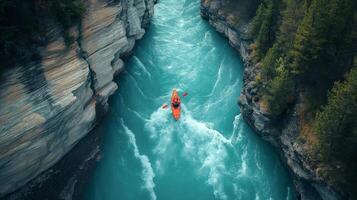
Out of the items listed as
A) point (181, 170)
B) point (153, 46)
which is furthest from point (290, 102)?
point (153, 46)

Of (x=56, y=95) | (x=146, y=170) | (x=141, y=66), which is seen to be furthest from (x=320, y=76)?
(x=141, y=66)

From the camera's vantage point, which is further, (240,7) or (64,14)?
(240,7)

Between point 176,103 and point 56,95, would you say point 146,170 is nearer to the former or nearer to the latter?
point 176,103

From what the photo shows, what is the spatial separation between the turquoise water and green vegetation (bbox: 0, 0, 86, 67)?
14.3 m

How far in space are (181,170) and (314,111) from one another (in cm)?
1503

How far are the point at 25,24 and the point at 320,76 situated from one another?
90.0ft


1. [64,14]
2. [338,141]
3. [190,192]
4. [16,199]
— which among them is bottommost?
[190,192]

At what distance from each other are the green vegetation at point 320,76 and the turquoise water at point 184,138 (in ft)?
22.2

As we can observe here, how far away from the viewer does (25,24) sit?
106ft

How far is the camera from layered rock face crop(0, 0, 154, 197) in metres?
31.4

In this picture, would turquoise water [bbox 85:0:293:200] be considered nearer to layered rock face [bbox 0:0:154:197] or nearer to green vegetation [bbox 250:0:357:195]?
layered rock face [bbox 0:0:154:197]

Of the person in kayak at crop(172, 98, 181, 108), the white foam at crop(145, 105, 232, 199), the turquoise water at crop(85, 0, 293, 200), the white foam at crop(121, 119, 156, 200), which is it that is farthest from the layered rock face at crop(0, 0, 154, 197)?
the person in kayak at crop(172, 98, 181, 108)

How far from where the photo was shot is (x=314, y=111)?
36.4 m

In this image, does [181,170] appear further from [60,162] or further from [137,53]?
[137,53]
